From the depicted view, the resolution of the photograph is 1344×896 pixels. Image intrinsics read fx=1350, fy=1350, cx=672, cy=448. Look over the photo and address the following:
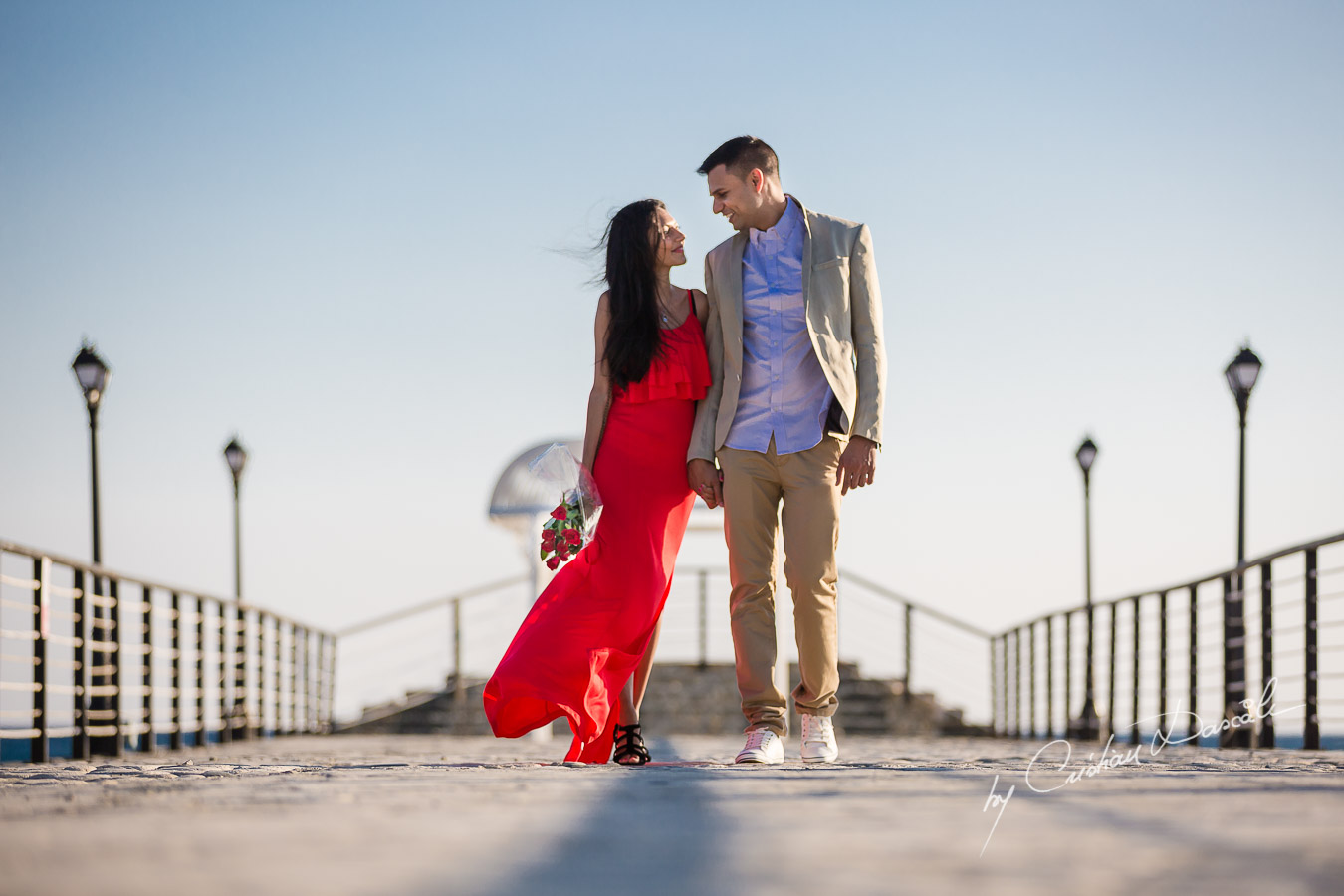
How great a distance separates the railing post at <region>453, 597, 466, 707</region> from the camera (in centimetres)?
1342

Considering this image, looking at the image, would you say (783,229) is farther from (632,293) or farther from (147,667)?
(147,667)

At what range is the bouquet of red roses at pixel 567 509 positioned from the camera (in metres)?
4.05

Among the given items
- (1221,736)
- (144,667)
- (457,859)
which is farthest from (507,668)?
(1221,736)

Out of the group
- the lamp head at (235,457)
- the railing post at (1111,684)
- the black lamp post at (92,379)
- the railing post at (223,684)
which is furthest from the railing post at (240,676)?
the railing post at (1111,684)

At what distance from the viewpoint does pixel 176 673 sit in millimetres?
8031

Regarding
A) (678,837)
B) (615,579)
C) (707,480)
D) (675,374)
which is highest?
(675,374)

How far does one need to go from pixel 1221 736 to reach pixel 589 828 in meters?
6.40

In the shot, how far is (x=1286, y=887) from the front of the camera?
1275 millimetres

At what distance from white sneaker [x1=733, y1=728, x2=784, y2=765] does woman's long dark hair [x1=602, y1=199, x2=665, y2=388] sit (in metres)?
1.10

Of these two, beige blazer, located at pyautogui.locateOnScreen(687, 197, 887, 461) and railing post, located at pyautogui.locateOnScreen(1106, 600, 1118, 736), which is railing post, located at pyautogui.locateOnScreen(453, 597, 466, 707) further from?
beige blazer, located at pyautogui.locateOnScreen(687, 197, 887, 461)

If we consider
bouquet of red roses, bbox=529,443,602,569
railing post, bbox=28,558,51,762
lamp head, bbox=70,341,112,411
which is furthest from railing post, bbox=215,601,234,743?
bouquet of red roses, bbox=529,443,602,569

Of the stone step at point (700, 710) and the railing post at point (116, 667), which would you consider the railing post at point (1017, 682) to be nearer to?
the stone step at point (700, 710)

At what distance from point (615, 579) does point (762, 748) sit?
2.34 ft

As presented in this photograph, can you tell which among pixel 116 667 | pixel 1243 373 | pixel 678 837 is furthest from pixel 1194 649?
pixel 678 837
